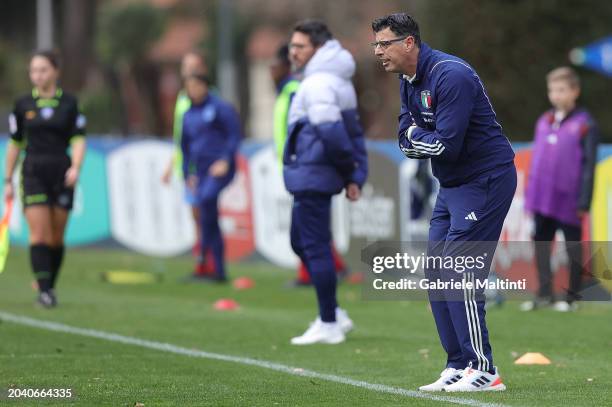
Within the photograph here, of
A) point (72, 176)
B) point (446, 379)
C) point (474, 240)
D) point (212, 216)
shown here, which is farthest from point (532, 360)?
point (212, 216)

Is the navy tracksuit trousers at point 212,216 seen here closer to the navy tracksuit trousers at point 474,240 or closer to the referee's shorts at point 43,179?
the referee's shorts at point 43,179

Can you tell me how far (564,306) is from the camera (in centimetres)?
1337

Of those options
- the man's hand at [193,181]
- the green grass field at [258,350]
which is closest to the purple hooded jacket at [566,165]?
the green grass field at [258,350]

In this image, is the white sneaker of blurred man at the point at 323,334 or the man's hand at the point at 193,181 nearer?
the white sneaker of blurred man at the point at 323,334

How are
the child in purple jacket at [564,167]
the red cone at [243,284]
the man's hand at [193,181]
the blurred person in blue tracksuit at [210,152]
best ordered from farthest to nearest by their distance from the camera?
1. the man's hand at [193,181]
2. the blurred person in blue tracksuit at [210,152]
3. the red cone at [243,284]
4. the child in purple jacket at [564,167]

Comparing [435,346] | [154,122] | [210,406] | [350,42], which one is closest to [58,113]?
[435,346]

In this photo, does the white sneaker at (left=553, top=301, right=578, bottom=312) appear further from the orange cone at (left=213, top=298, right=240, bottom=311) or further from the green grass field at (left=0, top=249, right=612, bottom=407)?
the orange cone at (left=213, top=298, right=240, bottom=311)

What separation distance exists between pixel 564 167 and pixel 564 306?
4.24ft

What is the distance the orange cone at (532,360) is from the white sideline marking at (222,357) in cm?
135

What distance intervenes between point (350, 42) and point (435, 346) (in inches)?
1154

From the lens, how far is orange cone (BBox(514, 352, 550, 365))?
9641mm

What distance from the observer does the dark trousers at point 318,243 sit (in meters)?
10.8

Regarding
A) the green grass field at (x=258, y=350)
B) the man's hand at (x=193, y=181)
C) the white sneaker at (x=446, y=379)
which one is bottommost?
the green grass field at (x=258, y=350)

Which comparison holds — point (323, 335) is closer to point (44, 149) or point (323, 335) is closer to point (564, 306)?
point (564, 306)
